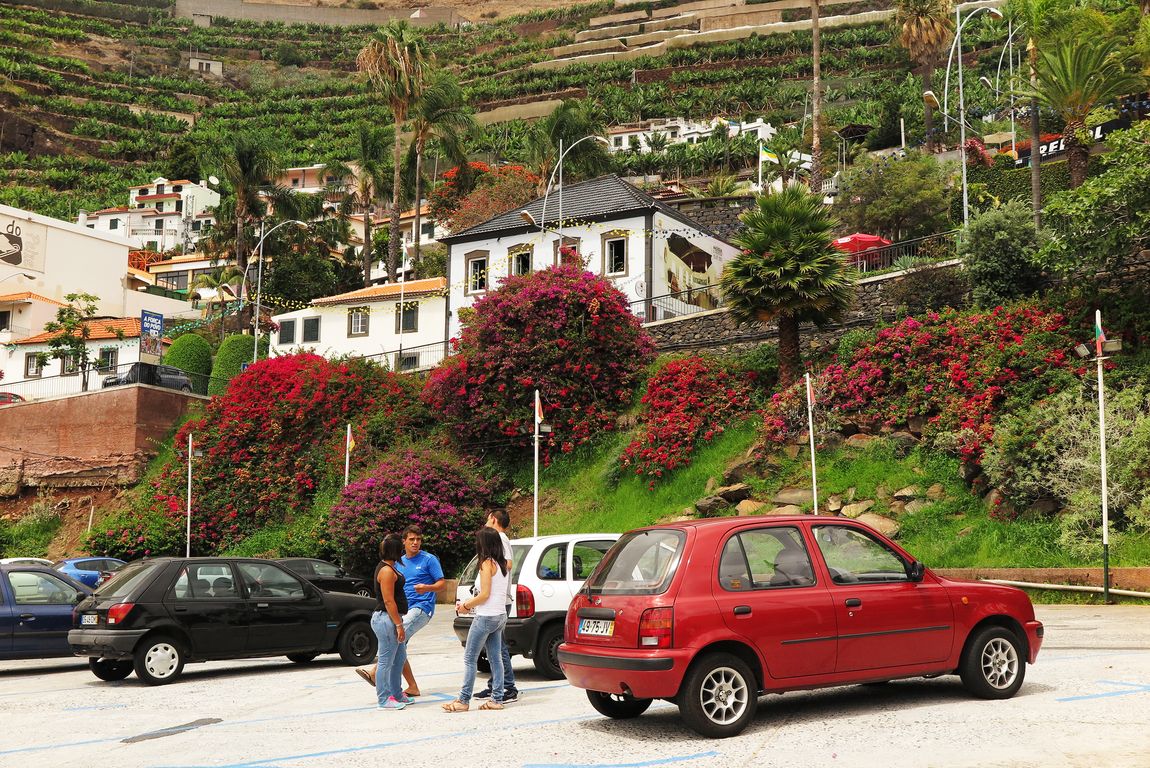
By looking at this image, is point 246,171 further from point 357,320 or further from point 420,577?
point 420,577

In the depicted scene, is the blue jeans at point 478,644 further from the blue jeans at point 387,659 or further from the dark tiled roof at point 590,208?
the dark tiled roof at point 590,208

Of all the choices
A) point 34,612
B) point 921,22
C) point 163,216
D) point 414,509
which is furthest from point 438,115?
point 163,216

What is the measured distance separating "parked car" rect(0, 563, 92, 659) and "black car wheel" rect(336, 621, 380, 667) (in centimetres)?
393

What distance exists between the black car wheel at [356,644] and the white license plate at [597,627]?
7.08 metres

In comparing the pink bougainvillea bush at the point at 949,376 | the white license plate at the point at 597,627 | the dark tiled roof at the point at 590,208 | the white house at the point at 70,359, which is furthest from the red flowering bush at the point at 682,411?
the white house at the point at 70,359

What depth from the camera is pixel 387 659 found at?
1082 cm

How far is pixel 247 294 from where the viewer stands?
63.2 meters

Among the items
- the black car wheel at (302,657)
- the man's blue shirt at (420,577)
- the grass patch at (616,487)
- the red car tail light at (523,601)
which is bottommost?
the black car wheel at (302,657)

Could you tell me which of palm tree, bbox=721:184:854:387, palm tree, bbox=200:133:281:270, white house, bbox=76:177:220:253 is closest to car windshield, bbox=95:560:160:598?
palm tree, bbox=721:184:854:387

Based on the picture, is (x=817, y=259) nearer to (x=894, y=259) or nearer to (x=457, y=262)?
(x=894, y=259)

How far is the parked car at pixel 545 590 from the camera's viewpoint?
42.2 feet

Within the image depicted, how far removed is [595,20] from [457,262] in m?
138

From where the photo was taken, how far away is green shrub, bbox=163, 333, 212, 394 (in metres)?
50.7

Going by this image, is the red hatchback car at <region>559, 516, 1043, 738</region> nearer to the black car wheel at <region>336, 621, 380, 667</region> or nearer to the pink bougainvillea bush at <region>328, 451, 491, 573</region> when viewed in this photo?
the black car wheel at <region>336, 621, 380, 667</region>
